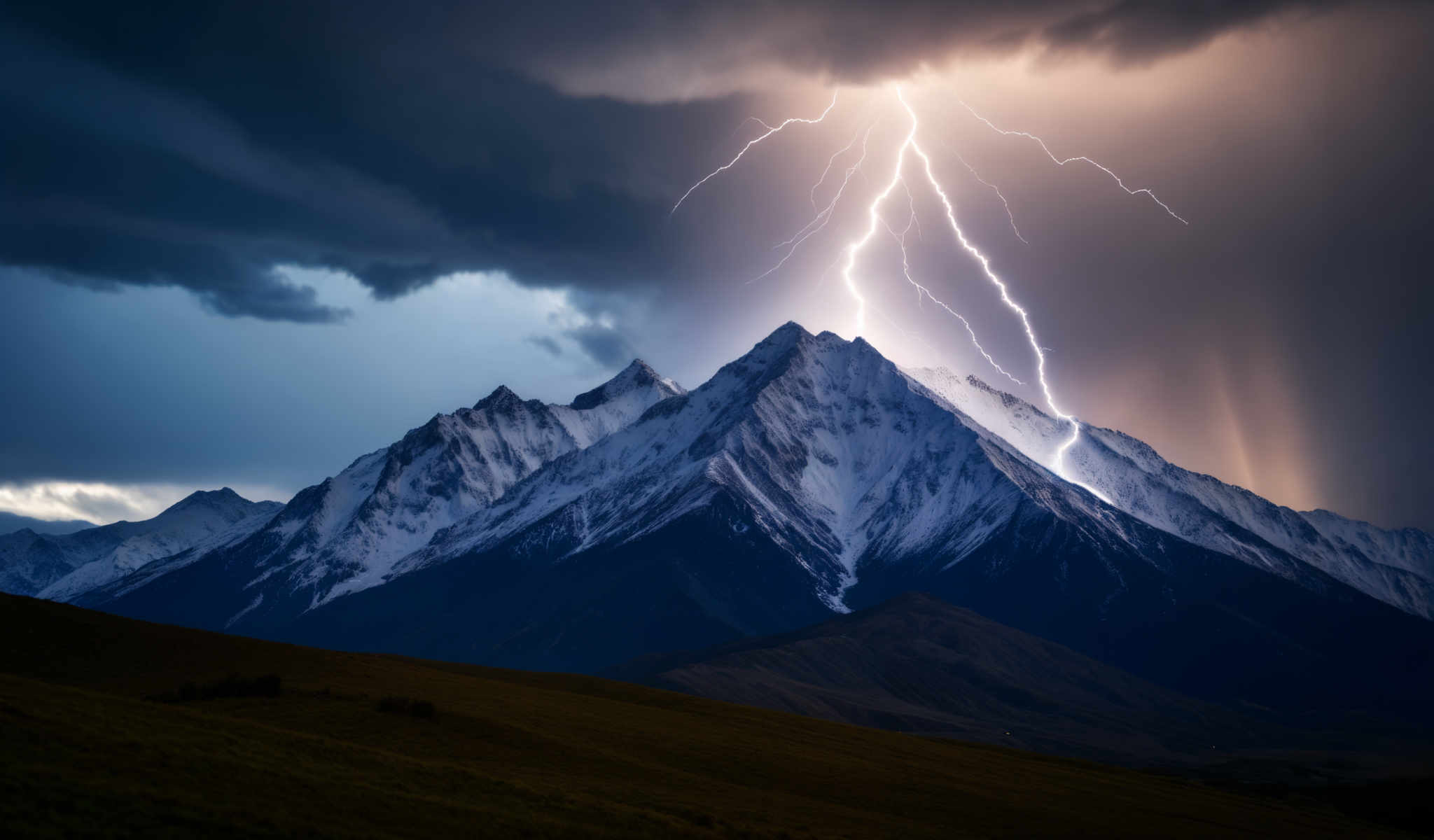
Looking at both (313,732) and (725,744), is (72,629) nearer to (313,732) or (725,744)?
(313,732)

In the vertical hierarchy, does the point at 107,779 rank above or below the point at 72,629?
below

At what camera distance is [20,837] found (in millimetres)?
29812

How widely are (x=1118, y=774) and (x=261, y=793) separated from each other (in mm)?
87294

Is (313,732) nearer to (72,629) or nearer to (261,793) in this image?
(261,793)

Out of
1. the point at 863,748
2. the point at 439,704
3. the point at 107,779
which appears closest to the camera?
the point at 107,779

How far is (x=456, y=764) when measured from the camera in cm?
5091

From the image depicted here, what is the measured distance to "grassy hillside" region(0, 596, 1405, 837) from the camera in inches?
1433

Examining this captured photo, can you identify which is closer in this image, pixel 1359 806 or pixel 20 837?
pixel 20 837

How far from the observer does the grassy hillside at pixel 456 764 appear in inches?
1433

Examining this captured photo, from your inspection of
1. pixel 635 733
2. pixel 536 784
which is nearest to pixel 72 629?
pixel 635 733

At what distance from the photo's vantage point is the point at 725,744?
73188 millimetres

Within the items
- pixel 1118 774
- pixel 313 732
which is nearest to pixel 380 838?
pixel 313 732

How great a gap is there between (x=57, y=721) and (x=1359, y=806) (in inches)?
5118

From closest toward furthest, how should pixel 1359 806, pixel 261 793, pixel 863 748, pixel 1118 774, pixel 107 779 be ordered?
1. pixel 107 779
2. pixel 261 793
3. pixel 863 748
4. pixel 1118 774
5. pixel 1359 806
